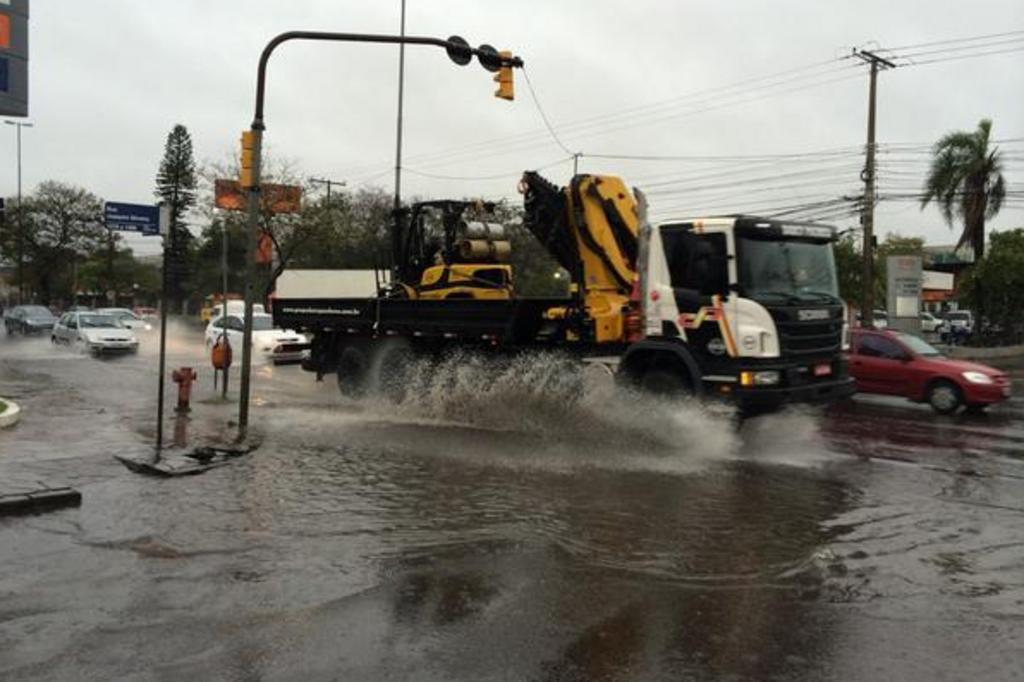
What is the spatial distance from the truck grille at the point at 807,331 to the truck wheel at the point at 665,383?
125cm

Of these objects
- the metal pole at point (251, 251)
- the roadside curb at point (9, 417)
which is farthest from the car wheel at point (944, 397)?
the roadside curb at point (9, 417)

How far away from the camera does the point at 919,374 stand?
655 inches

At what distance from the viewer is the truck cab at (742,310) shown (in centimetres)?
1128

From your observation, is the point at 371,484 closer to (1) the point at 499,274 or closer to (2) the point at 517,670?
(2) the point at 517,670

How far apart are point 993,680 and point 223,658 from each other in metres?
3.67

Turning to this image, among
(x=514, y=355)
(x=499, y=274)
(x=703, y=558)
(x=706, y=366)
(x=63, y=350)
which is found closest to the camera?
(x=703, y=558)

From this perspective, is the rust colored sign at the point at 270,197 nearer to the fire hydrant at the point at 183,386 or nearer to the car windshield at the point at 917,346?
the fire hydrant at the point at 183,386

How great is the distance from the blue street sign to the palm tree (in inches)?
1273

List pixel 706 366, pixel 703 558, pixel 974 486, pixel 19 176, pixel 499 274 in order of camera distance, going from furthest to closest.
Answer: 1. pixel 19 176
2. pixel 499 274
3. pixel 706 366
4. pixel 974 486
5. pixel 703 558

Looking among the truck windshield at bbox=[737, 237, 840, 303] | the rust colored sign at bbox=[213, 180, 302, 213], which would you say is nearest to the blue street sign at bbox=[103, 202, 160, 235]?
the truck windshield at bbox=[737, 237, 840, 303]

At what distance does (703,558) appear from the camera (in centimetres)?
671

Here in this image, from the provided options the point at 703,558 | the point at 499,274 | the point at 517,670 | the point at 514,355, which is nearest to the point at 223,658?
the point at 517,670

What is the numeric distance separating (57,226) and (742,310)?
251 ft

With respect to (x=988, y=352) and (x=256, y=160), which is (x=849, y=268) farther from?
(x=256, y=160)
